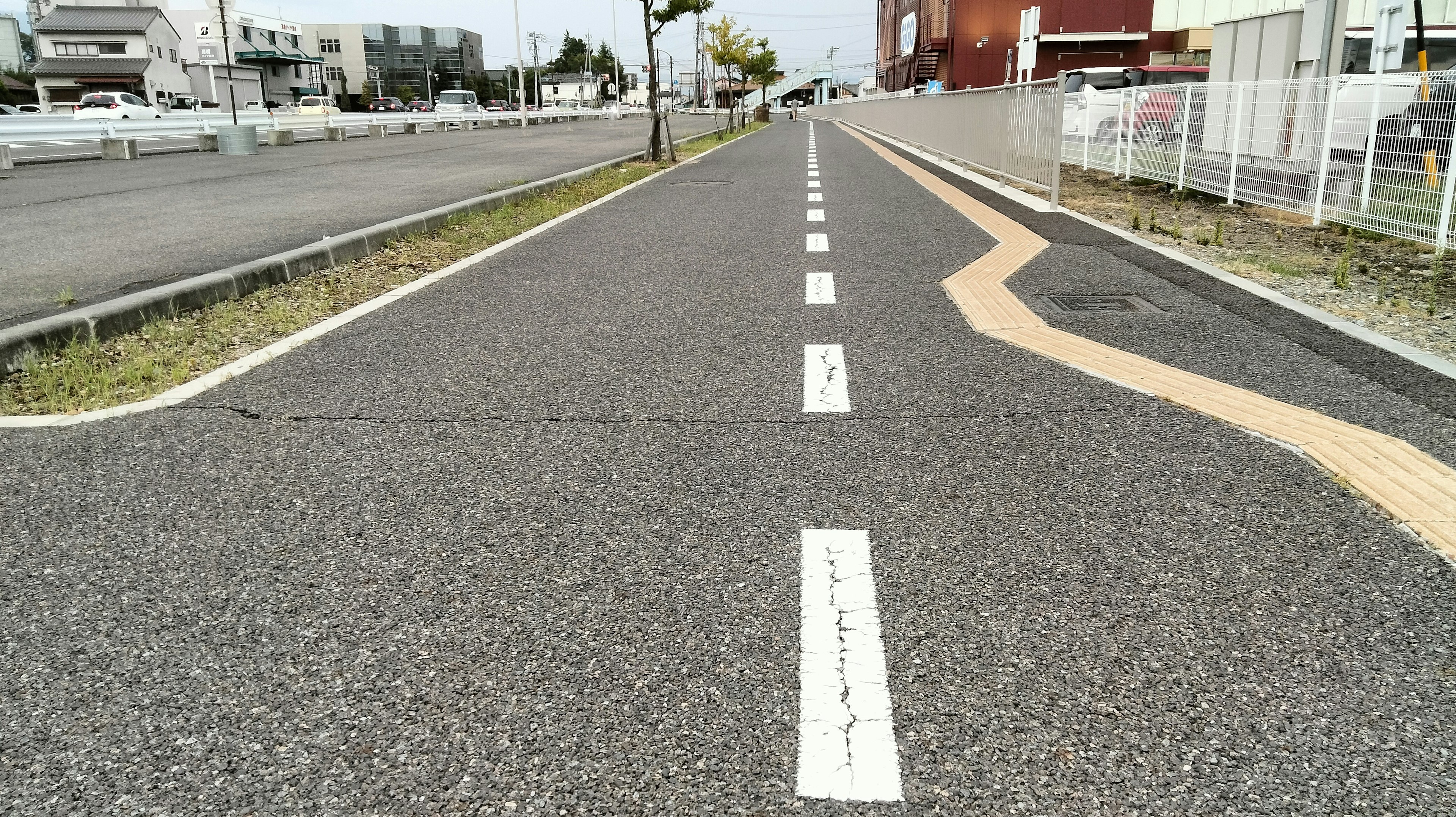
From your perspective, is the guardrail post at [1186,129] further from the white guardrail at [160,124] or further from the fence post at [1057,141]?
the white guardrail at [160,124]

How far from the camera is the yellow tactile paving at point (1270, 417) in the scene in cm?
337

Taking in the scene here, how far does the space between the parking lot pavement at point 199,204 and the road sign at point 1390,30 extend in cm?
1188

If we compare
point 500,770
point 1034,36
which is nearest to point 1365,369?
point 500,770

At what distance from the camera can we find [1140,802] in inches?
76.4

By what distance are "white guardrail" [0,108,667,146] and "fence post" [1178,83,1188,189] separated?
1998 centimetres

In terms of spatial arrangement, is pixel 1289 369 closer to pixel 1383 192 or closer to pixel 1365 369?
pixel 1365 369

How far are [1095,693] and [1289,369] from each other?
139 inches

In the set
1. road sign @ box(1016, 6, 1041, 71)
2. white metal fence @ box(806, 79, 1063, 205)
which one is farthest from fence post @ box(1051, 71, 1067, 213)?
road sign @ box(1016, 6, 1041, 71)

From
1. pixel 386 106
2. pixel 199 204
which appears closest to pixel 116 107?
pixel 386 106

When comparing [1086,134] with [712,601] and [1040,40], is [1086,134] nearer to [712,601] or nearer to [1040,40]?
[712,601]

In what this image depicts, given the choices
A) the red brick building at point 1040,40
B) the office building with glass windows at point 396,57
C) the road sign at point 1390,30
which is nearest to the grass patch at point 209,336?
the road sign at point 1390,30

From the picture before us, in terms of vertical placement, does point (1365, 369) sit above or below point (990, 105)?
below

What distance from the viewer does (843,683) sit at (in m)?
2.33

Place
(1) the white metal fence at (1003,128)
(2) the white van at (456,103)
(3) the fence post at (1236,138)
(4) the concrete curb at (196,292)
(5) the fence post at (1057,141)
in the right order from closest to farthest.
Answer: (4) the concrete curb at (196,292) < (3) the fence post at (1236,138) < (5) the fence post at (1057,141) < (1) the white metal fence at (1003,128) < (2) the white van at (456,103)
